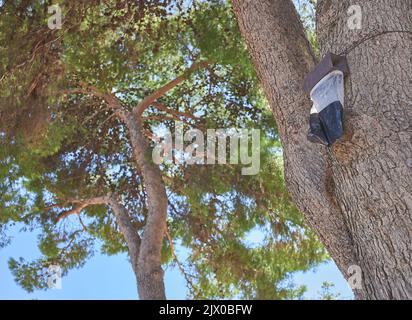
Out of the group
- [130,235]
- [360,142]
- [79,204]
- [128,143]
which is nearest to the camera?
[360,142]

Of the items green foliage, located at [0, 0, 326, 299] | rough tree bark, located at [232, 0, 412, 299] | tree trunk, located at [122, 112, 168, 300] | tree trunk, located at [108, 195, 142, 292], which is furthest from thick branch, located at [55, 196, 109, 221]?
rough tree bark, located at [232, 0, 412, 299]

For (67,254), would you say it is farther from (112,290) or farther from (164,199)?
(112,290)

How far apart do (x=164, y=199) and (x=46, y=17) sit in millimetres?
1774

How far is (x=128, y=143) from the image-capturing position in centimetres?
657

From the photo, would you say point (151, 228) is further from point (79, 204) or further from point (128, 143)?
point (128, 143)

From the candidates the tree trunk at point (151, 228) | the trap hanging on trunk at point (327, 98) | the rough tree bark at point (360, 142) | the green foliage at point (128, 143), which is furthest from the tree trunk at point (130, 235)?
the trap hanging on trunk at point (327, 98)

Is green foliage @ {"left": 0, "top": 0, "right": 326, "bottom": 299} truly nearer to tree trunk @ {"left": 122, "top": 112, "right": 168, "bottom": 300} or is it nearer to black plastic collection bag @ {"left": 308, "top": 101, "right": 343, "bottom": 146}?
tree trunk @ {"left": 122, "top": 112, "right": 168, "bottom": 300}

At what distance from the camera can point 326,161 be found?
2006 millimetres

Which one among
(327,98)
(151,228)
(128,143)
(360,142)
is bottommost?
(360,142)

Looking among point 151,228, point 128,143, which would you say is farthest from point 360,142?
point 128,143

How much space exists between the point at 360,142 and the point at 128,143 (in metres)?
4.96

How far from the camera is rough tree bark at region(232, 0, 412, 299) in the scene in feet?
5.47

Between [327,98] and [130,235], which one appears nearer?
[327,98]
